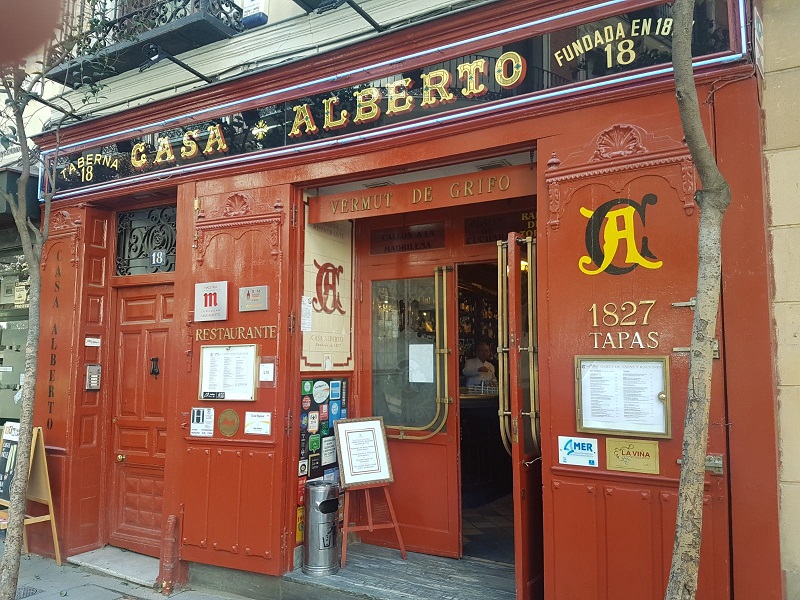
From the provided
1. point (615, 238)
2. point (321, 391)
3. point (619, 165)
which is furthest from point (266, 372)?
point (619, 165)

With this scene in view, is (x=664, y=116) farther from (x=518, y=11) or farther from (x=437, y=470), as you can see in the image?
(x=437, y=470)

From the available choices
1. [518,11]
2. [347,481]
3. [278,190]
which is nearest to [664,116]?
[518,11]

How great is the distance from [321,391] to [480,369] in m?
2.19

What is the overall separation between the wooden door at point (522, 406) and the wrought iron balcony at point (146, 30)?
3874 mm

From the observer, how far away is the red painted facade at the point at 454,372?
12.4 ft

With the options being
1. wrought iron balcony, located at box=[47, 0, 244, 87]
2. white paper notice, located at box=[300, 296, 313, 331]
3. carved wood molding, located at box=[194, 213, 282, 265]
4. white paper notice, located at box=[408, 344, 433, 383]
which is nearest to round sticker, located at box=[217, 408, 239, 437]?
white paper notice, located at box=[300, 296, 313, 331]

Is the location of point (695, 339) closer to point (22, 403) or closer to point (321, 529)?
point (321, 529)

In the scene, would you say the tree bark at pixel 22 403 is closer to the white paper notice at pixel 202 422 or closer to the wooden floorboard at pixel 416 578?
the white paper notice at pixel 202 422

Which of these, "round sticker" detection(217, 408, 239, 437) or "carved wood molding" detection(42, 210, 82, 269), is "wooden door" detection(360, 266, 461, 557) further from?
"carved wood molding" detection(42, 210, 82, 269)

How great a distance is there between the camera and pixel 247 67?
20.8ft

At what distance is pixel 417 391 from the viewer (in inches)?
239

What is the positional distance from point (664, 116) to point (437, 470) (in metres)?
3.53

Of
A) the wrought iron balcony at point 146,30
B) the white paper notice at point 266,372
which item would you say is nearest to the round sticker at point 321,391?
the white paper notice at point 266,372

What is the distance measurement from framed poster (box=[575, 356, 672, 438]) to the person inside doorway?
2.97m
